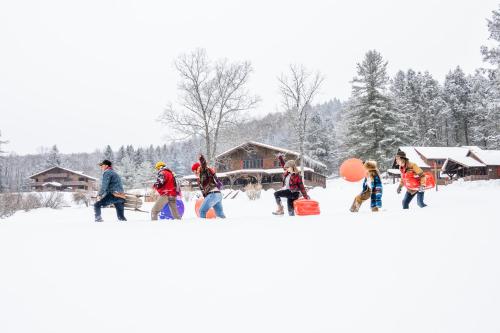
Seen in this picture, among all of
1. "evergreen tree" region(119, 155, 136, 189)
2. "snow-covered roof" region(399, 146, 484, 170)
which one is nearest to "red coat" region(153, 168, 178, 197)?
"snow-covered roof" region(399, 146, 484, 170)

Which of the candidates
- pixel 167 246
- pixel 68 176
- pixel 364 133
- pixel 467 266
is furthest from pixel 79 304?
pixel 68 176

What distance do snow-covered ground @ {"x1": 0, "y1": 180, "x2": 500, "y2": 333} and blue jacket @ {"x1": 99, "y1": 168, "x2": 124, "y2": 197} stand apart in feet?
10.9

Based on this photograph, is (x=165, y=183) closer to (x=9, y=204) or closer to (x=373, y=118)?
(x=9, y=204)

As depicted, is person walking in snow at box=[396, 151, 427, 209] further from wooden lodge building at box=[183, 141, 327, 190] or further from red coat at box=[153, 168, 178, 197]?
wooden lodge building at box=[183, 141, 327, 190]

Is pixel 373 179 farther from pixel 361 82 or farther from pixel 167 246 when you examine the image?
pixel 361 82

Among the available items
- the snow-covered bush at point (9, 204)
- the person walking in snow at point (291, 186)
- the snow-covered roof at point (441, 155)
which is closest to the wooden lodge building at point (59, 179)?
the snow-covered bush at point (9, 204)

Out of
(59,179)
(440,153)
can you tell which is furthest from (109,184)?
(59,179)

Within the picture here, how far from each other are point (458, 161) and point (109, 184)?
4015 cm

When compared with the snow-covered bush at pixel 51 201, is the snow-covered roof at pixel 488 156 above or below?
above

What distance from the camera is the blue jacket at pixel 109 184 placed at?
9.06 metres

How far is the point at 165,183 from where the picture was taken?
342 inches

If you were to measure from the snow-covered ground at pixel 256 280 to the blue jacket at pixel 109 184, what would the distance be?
333cm

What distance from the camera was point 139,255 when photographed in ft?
14.7

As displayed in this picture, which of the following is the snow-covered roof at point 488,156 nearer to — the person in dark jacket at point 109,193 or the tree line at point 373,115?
the tree line at point 373,115
